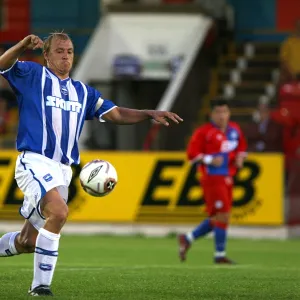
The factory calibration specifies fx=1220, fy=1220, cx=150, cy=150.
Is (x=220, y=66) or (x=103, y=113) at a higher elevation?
(x=103, y=113)

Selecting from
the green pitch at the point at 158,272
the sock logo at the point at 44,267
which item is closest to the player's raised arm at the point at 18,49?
the sock logo at the point at 44,267

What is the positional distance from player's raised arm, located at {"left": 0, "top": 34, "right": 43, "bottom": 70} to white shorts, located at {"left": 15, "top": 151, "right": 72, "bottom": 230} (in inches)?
29.3

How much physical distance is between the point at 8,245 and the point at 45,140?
3.48ft

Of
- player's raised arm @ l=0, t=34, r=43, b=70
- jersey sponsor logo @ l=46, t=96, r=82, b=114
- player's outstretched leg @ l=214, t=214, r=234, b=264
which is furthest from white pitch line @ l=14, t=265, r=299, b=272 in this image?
player's raised arm @ l=0, t=34, r=43, b=70

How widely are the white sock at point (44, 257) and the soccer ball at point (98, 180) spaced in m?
0.74

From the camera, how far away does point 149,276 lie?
11.9 meters

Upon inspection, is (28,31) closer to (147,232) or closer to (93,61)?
(93,61)

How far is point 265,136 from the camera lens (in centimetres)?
2084

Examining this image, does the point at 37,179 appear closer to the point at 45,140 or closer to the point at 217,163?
the point at 45,140

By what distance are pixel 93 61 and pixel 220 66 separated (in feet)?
9.87

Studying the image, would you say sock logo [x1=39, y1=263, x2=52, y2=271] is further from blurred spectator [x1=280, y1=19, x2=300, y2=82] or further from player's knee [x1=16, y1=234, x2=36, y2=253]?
blurred spectator [x1=280, y1=19, x2=300, y2=82]

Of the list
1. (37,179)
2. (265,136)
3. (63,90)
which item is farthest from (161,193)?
(37,179)

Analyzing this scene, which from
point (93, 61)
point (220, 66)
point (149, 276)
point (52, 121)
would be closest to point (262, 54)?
point (220, 66)

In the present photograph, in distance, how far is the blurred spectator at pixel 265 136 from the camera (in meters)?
20.7
